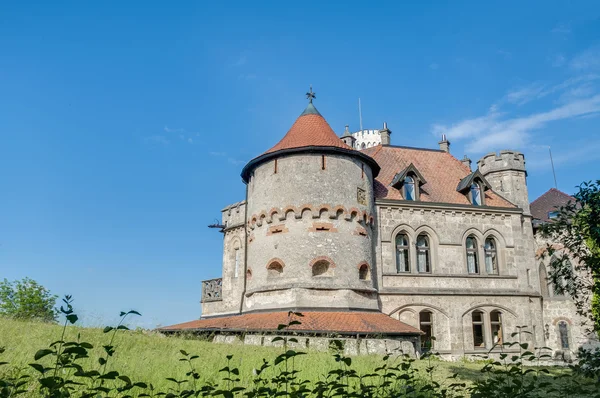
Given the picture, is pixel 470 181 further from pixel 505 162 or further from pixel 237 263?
pixel 237 263

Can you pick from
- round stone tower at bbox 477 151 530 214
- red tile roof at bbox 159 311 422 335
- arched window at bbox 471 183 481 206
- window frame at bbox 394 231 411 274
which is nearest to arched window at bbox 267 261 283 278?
red tile roof at bbox 159 311 422 335

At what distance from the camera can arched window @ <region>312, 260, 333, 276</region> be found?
752 inches

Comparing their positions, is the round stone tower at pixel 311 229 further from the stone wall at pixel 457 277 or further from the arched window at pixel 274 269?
the stone wall at pixel 457 277

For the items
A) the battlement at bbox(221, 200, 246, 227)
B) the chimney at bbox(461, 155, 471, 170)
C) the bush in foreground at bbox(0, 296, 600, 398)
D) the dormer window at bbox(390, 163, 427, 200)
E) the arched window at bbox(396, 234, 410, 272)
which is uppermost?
the chimney at bbox(461, 155, 471, 170)

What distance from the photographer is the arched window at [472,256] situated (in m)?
23.0

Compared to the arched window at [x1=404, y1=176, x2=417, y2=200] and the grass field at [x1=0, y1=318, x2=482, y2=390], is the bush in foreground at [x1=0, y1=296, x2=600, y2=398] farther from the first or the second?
the arched window at [x1=404, y1=176, x2=417, y2=200]

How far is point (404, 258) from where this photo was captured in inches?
869

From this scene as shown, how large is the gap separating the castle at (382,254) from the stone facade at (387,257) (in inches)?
2.1

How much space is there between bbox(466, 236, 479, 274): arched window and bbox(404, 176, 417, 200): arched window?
11.1ft

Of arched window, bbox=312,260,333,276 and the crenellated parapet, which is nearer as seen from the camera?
arched window, bbox=312,260,333,276

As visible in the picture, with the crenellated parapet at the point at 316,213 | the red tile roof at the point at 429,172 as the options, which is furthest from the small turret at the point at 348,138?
the crenellated parapet at the point at 316,213

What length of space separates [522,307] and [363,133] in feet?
158

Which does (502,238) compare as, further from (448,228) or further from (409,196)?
(409,196)

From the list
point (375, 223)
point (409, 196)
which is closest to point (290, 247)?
point (375, 223)
